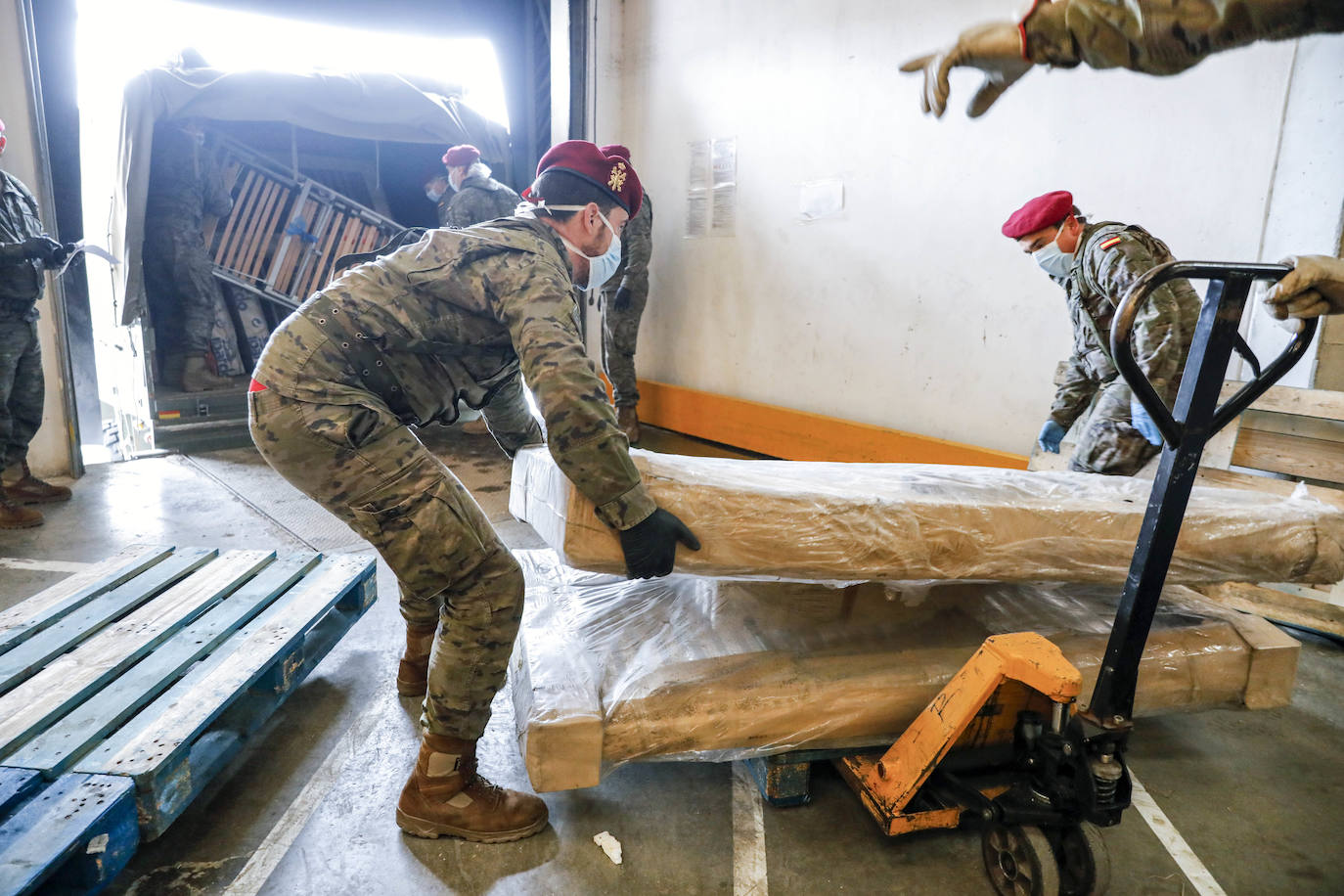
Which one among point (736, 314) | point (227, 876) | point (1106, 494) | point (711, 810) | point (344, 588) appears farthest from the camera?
point (736, 314)

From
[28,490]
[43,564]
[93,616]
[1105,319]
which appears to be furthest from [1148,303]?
[28,490]

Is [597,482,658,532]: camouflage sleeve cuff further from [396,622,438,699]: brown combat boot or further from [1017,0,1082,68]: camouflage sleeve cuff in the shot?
[1017,0,1082,68]: camouflage sleeve cuff

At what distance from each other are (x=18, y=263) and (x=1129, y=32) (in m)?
4.90

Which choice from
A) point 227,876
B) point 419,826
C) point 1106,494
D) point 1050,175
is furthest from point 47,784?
point 1050,175

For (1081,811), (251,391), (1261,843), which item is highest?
(251,391)

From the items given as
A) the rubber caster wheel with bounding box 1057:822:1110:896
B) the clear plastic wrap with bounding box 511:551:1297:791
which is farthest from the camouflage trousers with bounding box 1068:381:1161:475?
the rubber caster wheel with bounding box 1057:822:1110:896

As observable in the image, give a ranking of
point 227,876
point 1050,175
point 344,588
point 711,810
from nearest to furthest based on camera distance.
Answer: point 227,876
point 711,810
point 344,588
point 1050,175

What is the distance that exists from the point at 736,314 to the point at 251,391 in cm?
467

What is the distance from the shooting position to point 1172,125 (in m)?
3.69

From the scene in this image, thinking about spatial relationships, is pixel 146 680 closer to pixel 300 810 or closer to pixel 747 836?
pixel 300 810

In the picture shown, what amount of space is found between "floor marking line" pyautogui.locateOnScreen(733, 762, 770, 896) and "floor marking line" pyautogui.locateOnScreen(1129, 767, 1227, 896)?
0.89 metres

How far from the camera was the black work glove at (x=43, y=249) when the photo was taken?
150 inches

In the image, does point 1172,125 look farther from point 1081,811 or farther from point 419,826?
point 419,826

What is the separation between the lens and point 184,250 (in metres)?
5.97
